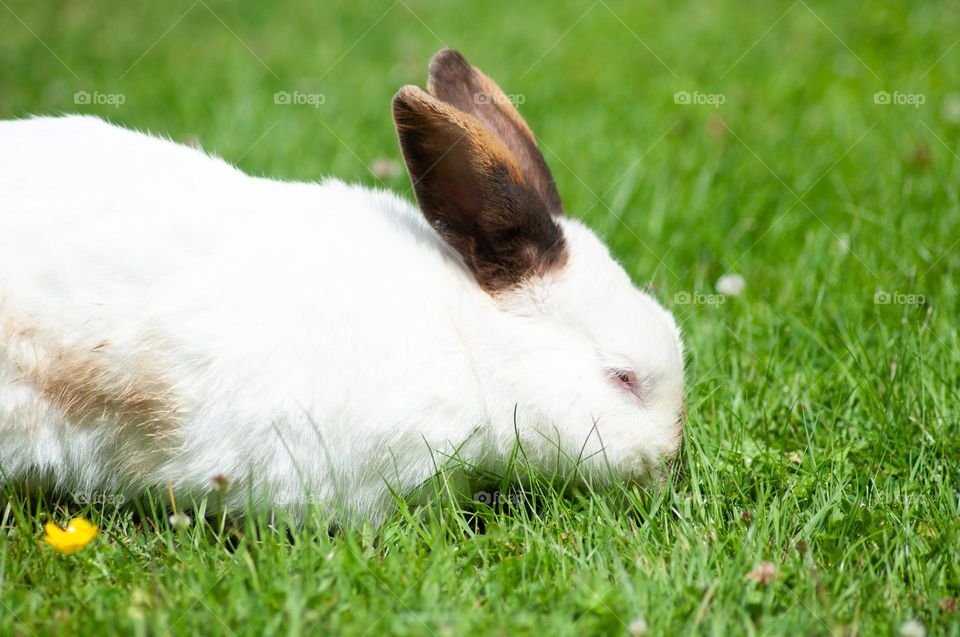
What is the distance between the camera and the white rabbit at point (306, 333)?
2637 mm

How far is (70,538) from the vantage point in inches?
93.3

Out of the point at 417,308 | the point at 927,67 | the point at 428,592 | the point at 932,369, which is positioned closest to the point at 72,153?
the point at 417,308

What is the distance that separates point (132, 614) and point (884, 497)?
1957 millimetres
